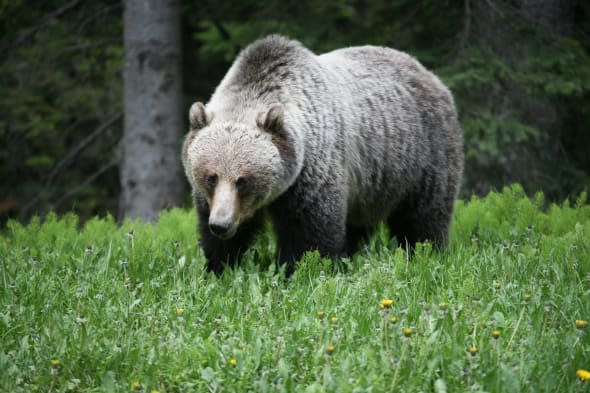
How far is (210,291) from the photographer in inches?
201

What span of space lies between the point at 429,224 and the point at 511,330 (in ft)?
9.05

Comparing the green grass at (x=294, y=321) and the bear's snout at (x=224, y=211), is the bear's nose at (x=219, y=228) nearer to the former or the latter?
the bear's snout at (x=224, y=211)

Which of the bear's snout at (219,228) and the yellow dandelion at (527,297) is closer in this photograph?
the yellow dandelion at (527,297)

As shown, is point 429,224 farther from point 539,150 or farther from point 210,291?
point 539,150

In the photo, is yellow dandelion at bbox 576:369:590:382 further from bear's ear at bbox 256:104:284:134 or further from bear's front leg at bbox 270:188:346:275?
bear's ear at bbox 256:104:284:134

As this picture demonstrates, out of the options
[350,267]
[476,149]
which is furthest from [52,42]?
[350,267]

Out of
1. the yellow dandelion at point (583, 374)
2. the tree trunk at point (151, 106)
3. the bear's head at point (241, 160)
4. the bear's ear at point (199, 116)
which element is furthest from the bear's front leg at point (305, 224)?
the tree trunk at point (151, 106)

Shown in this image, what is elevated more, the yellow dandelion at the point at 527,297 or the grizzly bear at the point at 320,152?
the grizzly bear at the point at 320,152

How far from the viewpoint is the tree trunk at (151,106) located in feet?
36.6

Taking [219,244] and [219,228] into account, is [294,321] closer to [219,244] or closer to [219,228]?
[219,228]

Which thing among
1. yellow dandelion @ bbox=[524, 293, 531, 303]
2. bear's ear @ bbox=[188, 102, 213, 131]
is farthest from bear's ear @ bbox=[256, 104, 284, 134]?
yellow dandelion @ bbox=[524, 293, 531, 303]

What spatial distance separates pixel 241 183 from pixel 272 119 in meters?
0.51

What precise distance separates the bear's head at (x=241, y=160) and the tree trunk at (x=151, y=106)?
5995mm

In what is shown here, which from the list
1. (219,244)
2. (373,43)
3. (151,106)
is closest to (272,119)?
(219,244)
